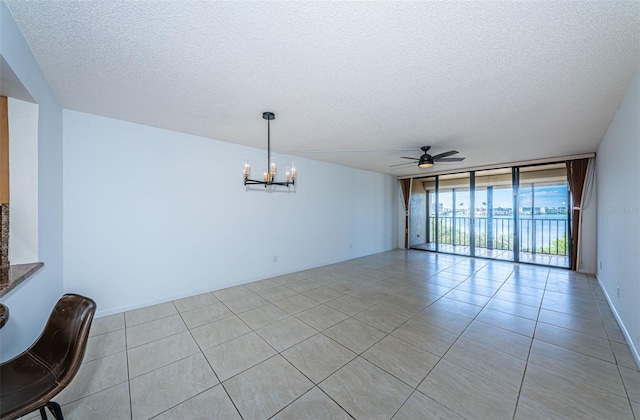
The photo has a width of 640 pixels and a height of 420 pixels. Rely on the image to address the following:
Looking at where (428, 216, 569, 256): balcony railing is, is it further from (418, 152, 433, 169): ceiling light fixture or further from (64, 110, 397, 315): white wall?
(64, 110, 397, 315): white wall

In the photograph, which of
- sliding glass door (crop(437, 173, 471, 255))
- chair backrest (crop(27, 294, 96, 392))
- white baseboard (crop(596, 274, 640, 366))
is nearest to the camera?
chair backrest (crop(27, 294, 96, 392))

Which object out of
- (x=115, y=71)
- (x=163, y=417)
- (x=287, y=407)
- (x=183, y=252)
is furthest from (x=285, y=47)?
(x=183, y=252)

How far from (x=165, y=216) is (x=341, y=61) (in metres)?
3.11

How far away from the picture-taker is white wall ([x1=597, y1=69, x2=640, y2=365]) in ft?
6.76

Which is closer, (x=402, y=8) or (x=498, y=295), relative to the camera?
(x=402, y=8)

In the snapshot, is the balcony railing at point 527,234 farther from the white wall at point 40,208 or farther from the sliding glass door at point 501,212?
the white wall at point 40,208

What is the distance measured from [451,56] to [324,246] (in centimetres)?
438

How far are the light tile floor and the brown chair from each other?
48 centimetres

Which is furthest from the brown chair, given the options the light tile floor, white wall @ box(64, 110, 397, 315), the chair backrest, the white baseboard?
the white baseboard

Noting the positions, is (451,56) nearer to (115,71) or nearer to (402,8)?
(402,8)

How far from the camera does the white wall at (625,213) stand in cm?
206

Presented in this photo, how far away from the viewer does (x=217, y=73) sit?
6.40 feet

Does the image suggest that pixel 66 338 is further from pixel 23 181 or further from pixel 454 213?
pixel 454 213

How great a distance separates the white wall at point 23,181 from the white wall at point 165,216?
3.22 ft
